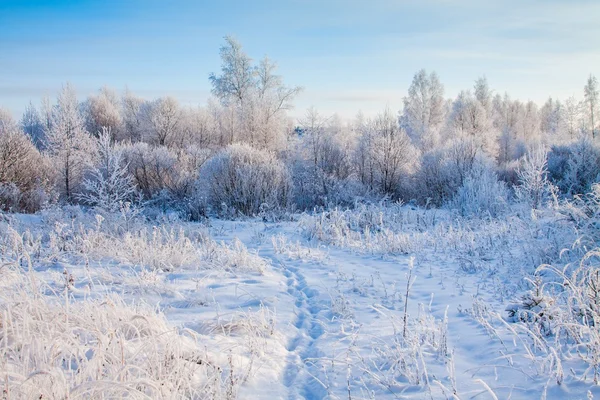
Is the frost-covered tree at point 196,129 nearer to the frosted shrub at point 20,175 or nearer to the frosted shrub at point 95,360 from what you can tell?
the frosted shrub at point 20,175

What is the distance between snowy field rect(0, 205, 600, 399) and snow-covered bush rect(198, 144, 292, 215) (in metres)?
6.07

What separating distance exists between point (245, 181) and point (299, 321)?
11.1 m

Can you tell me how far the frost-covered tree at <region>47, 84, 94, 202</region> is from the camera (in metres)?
20.2

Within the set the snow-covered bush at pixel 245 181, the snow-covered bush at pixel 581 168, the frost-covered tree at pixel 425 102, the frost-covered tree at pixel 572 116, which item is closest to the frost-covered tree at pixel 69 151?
the snow-covered bush at pixel 245 181

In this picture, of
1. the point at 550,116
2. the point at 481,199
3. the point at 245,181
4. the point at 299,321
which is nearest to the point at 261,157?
the point at 245,181

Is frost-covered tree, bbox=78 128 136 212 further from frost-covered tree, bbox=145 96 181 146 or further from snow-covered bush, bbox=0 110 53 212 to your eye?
frost-covered tree, bbox=145 96 181 146

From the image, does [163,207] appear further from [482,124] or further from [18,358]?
[482,124]

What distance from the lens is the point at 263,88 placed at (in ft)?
113

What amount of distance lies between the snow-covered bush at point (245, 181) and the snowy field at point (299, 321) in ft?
19.9

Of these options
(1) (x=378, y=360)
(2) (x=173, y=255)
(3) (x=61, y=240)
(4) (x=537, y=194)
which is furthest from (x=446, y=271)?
(4) (x=537, y=194)

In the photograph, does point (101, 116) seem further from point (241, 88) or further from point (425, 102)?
point (425, 102)

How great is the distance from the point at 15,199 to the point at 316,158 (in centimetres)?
1561

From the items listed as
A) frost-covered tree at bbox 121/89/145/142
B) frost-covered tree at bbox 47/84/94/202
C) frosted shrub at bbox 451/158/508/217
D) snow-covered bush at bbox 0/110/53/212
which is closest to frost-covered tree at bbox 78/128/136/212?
frost-covered tree at bbox 47/84/94/202

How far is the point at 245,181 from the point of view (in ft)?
48.8
